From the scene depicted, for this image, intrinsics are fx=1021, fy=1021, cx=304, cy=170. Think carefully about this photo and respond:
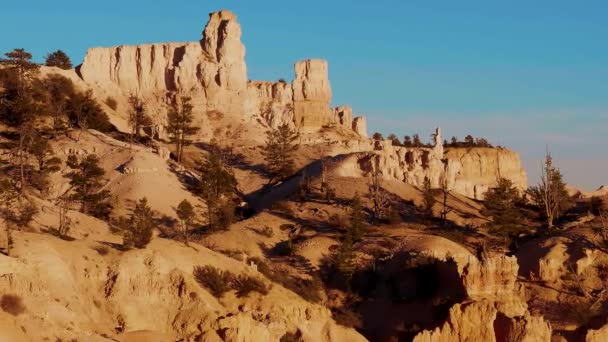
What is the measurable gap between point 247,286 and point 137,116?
5564cm

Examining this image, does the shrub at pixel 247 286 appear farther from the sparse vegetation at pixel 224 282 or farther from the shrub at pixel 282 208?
the shrub at pixel 282 208

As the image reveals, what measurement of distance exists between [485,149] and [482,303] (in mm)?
74165

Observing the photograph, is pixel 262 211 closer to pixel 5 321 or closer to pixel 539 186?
pixel 539 186

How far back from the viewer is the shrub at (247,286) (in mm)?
44422

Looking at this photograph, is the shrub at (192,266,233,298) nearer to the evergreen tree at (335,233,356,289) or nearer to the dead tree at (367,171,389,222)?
the evergreen tree at (335,233,356,289)

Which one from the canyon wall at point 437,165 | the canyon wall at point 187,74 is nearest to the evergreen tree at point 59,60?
the canyon wall at point 187,74

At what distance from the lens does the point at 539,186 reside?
8194 centimetres

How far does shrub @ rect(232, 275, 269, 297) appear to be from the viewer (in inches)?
1749

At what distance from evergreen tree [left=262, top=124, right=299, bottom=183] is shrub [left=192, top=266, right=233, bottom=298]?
42.3 metres

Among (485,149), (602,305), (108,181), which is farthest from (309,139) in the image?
(602,305)

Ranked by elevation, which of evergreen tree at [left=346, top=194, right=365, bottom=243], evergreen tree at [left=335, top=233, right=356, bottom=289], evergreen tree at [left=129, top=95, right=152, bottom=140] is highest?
evergreen tree at [left=129, top=95, right=152, bottom=140]

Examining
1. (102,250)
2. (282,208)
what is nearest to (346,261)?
(282,208)

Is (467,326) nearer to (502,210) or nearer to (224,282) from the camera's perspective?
(224,282)

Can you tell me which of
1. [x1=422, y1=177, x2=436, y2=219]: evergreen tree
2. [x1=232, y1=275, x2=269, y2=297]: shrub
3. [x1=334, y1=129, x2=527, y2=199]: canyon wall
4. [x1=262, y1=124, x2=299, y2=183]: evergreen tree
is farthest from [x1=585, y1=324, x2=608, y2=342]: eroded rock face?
[x1=262, y1=124, x2=299, y2=183]: evergreen tree
